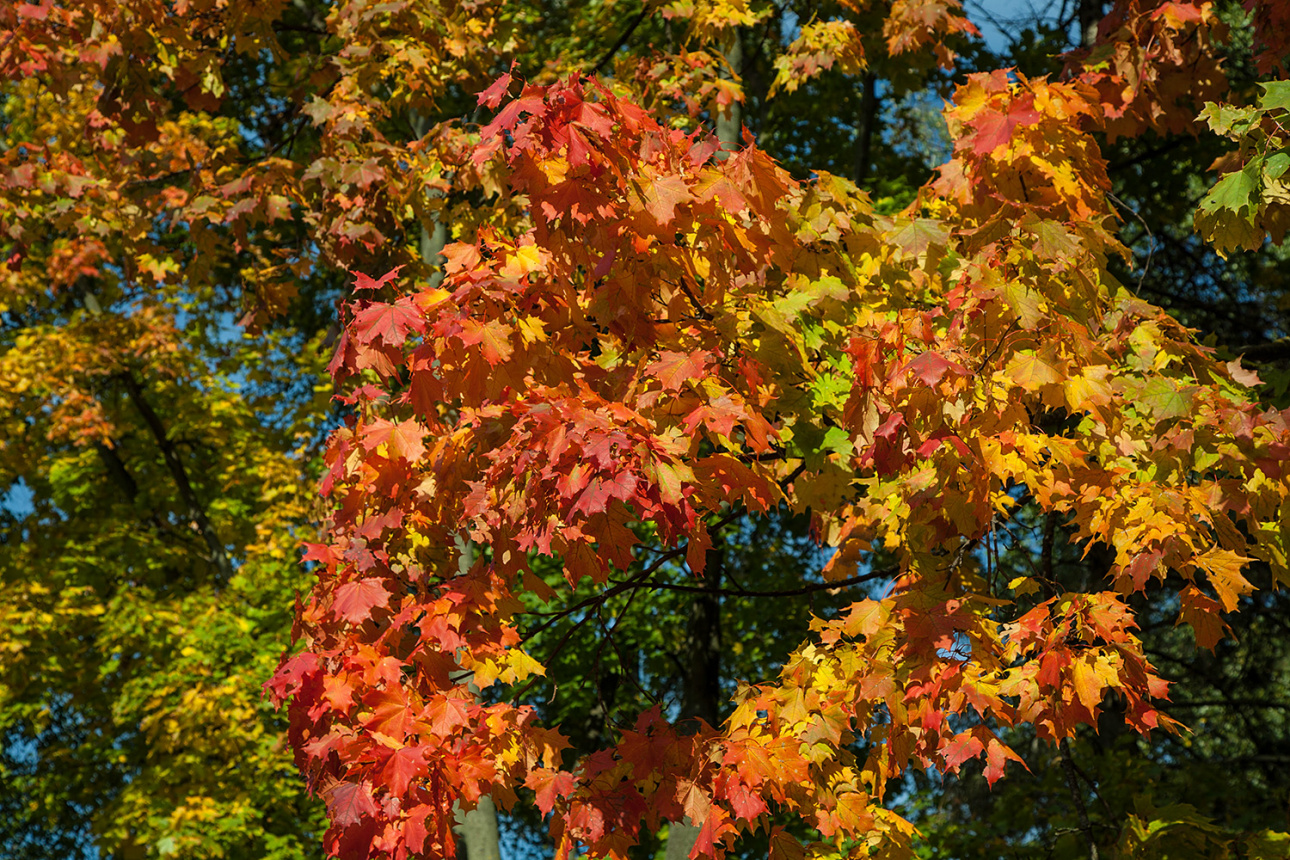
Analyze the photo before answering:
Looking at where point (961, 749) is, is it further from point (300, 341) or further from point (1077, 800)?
point (300, 341)

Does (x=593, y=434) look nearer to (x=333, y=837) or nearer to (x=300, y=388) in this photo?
(x=333, y=837)

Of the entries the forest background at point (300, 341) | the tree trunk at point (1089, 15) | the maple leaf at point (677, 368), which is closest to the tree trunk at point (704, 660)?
the forest background at point (300, 341)

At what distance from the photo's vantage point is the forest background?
7.67 meters

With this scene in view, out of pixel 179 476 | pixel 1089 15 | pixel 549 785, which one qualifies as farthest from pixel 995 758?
pixel 179 476

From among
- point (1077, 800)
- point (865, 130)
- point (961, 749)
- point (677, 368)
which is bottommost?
point (1077, 800)

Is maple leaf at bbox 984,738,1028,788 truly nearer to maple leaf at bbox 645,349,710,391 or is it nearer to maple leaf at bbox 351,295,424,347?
maple leaf at bbox 645,349,710,391

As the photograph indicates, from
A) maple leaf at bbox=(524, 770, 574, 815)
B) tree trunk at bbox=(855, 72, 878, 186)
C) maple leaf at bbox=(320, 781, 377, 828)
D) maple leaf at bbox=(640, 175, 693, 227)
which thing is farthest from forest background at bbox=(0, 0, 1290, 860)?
maple leaf at bbox=(640, 175, 693, 227)

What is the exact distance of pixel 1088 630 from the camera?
3.99m

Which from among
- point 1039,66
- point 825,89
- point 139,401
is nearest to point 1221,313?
point 1039,66

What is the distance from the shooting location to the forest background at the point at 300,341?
767 centimetres

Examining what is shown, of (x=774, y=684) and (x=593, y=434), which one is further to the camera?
(x=774, y=684)

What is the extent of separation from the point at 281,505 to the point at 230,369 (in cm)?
271

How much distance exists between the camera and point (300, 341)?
1855 cm

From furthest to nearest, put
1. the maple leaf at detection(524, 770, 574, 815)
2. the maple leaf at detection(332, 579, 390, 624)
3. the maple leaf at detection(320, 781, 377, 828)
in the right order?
the maple leaf at detection(332, 579, 390, 624) → the maple leaf at detection(524, 770, 574, 815) → the maple leaf at detection(320, 781, 377, 828)
